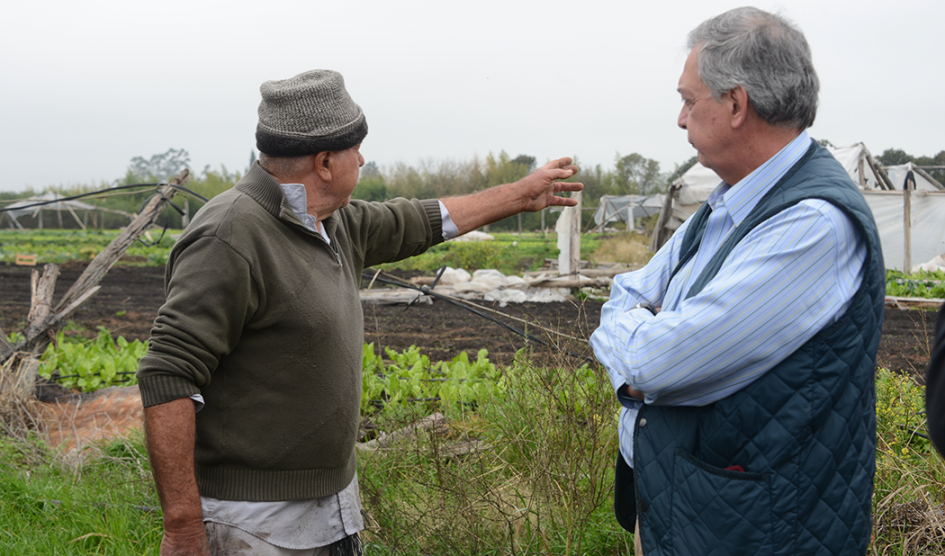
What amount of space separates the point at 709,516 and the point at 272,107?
1595mm

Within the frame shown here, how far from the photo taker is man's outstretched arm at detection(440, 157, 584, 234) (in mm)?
2660

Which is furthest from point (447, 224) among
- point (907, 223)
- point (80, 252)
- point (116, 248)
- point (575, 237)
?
point (80, 252)

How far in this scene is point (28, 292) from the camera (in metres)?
14.2

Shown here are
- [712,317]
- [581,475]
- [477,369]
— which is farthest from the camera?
[477,369]

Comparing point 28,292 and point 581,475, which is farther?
point 28,292

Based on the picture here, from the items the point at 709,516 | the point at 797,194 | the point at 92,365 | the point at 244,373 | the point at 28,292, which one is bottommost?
the point at 28,292

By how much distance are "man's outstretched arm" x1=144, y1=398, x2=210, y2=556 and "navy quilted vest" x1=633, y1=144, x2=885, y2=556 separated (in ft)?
4.06

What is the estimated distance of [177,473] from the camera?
68.3 inches

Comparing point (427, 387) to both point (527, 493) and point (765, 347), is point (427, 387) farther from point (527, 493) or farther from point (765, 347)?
point (765, 347)

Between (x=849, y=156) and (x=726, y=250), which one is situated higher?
(x=726, y=250)

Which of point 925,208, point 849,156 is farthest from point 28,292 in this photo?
point 925,208

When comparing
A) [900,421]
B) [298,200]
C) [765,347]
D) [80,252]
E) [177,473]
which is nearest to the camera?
[765,347]

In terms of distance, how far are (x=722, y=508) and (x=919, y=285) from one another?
503 inches

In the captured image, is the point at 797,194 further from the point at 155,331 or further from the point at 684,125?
the point at 155,331
